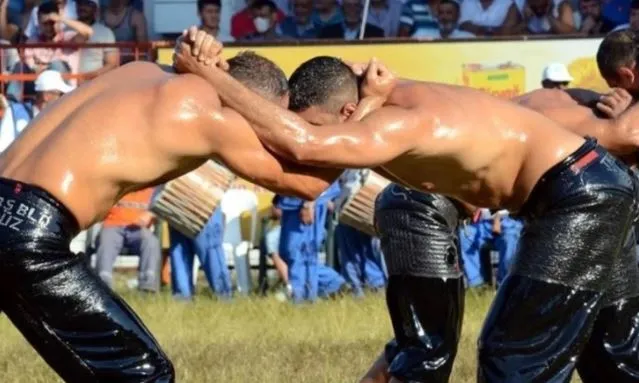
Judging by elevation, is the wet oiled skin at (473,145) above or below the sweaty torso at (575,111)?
above

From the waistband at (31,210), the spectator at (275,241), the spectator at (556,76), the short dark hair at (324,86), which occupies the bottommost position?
the spectator at (275,241)

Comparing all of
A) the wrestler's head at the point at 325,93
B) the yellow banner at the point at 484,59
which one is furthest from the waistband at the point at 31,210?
the yellow banner at the point at 484,59

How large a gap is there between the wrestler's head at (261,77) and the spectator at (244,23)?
8535mm

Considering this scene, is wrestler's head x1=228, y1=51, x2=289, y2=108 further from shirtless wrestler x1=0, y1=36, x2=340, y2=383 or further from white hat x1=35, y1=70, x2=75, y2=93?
white hat x1=35, y1=70, x2=75, y2=93

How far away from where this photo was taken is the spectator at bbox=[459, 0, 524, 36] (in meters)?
14.0

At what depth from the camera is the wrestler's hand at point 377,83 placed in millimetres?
5863

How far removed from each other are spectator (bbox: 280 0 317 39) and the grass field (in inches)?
120

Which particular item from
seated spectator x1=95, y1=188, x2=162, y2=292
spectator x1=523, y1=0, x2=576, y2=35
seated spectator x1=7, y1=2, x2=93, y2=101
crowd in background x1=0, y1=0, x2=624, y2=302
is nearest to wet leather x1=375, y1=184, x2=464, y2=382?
crowd in background x1=0, y1=0, x2=624, y2=302

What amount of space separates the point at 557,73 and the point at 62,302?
740 cm

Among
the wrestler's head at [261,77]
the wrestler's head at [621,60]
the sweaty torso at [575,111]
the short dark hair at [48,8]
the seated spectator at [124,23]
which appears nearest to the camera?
the wrestler's head at [261,77]

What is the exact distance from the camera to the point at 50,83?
1246 centimetres

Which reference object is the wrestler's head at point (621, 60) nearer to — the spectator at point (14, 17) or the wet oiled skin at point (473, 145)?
the wet oiled skin at point (473, 145)

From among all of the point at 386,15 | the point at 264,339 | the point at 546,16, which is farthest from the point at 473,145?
the point at 386,15

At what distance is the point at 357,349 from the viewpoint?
9.20 m
